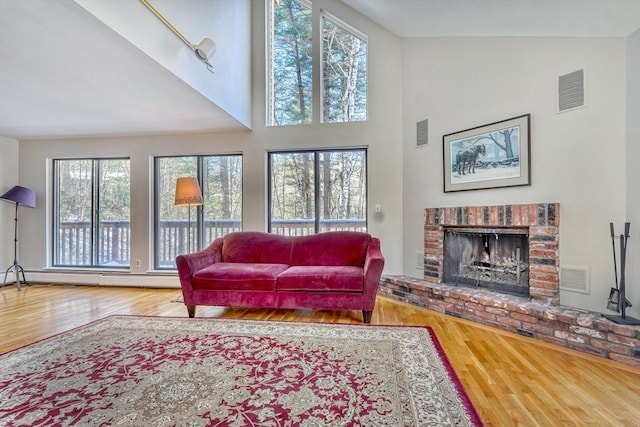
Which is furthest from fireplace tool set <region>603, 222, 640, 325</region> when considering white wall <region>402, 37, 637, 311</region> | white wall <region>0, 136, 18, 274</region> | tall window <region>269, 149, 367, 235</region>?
white wall <region>0, 136, 18, 274</region>

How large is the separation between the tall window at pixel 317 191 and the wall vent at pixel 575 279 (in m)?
2.29

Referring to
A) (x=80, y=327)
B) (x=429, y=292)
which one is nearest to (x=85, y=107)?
(x=80, y=327)

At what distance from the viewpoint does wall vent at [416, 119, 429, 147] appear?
3.71 meters

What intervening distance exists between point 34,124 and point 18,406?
409 cm

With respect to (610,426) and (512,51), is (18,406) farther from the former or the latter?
(512,51)

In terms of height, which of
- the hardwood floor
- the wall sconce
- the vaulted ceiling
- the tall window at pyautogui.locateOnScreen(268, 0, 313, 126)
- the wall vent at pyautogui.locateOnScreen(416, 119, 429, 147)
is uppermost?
the tall window at pyautogui.locateOnScreen(268, 0, 313, 126)

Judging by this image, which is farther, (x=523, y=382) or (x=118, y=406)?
(x=523, y=382)

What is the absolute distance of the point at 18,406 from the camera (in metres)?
1.54

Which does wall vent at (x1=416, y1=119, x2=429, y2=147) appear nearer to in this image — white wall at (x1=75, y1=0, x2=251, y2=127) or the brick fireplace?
the brick fireplace

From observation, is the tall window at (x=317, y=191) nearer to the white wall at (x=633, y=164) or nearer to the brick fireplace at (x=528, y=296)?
the brick fireplace at (x=528, y=296)

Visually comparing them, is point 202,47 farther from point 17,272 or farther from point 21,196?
point 17,272

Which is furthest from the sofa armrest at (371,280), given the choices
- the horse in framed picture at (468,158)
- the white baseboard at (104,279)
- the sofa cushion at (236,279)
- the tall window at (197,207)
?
the white baseboard at (104,279)

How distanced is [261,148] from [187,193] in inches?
50.6

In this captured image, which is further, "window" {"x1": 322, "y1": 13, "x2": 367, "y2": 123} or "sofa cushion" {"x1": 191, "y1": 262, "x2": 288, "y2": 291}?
"window" {"x1": 322, "y1": 13, "x2": 367, "y2": 123}
